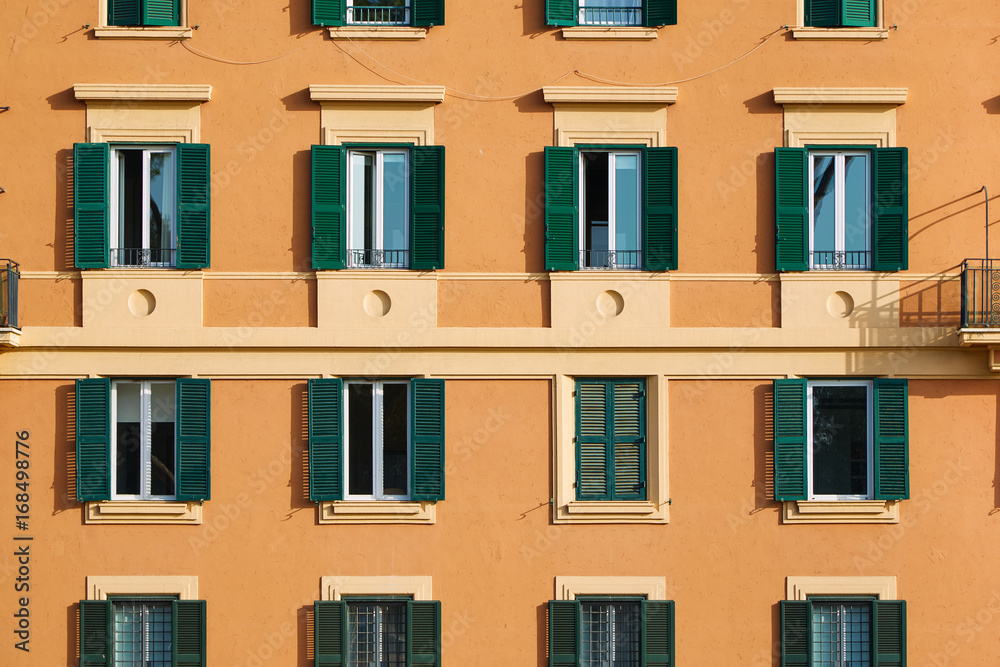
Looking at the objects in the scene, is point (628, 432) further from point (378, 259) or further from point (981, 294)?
point (981, 294)

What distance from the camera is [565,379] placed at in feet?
42.6

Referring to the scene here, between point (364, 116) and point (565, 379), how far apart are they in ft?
15.1

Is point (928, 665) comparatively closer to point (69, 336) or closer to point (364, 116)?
point (364, 116)

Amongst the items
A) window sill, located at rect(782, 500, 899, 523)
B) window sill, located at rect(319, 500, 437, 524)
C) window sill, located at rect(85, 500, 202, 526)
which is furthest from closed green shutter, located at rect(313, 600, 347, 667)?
window sill, located at rect(782, 500, 899, 523)

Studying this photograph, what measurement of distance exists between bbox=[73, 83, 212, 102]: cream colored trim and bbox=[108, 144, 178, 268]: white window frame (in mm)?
662

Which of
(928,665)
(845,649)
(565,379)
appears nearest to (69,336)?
(565,379)

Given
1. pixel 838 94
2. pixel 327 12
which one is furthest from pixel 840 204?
pixel 327 12

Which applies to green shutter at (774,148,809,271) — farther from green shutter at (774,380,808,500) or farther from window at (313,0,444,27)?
window at (313,0,444,27)

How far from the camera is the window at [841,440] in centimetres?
1284

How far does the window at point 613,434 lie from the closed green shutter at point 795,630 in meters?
2.46

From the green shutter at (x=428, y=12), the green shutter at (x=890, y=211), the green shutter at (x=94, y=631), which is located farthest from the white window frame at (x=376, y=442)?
the green shutter at (x=890, y=211)

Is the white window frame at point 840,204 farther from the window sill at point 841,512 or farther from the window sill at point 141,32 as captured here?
the window sill at point 141,32

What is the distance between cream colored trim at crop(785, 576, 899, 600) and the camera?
12.8m

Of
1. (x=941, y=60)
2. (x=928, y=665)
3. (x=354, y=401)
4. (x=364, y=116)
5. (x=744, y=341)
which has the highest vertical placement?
(x=941, y=60)
